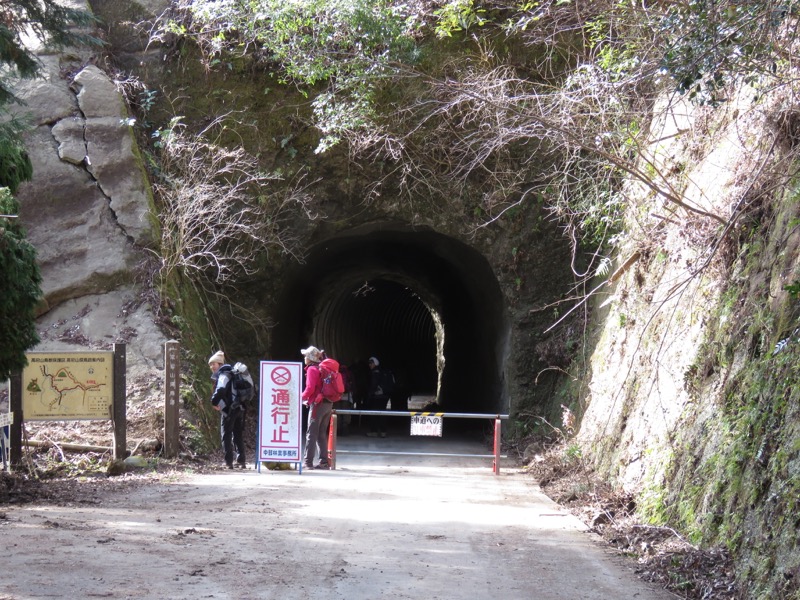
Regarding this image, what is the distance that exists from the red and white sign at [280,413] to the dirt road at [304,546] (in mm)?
1239

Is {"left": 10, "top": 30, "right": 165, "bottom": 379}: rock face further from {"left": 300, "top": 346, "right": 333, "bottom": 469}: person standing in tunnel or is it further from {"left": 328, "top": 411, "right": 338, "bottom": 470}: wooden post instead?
{"left": 328, "top": 411, "right": 338, "bottom": 470}: wooden post

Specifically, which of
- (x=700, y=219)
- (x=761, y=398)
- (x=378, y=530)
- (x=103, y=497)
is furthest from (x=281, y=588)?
(x=700, y=219)

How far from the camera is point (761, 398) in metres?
6.19

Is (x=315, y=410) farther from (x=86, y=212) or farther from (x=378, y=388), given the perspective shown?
(x=378, y=388)

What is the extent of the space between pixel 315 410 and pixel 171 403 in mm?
1940

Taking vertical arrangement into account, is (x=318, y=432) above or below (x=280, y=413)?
below

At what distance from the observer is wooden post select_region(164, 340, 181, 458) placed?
455 inches

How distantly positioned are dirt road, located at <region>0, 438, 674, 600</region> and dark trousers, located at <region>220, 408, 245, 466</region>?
4.80ft

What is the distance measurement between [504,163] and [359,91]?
9.69ft

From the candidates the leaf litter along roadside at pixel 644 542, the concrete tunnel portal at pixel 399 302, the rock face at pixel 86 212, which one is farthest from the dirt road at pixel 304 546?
the concrete tunnel portal at pixel 399 302

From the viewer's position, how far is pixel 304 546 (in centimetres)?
668

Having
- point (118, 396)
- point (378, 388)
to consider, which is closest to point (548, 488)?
point (118, 396)

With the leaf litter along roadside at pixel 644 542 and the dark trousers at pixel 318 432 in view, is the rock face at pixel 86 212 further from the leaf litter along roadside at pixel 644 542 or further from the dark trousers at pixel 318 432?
the leaf litter along roadside at pixel 644 542

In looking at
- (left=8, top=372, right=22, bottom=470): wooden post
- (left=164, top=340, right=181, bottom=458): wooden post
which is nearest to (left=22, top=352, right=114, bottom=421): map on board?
(left=8, top=372, right=22, bottom=470): wooden post
